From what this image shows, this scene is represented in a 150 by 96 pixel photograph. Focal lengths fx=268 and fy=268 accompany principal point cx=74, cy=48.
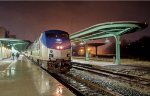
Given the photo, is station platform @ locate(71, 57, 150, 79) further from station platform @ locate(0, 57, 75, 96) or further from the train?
station platform @ locate(0, 57, 75, 96)

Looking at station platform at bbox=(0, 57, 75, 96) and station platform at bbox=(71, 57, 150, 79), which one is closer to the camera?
station platform at bbox=(0, 57, 75, 96)

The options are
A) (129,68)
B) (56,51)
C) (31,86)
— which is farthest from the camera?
(129,68)

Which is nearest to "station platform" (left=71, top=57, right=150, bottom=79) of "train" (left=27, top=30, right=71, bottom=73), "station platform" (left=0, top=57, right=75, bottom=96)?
"train" (left=27, top=30, right=71, bottom=73)

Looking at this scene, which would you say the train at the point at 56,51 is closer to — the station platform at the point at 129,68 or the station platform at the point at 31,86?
the station platform at the point at 31,86

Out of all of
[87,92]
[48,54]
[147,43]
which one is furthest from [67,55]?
[147,43]

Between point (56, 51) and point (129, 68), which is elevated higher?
point (56, 51)

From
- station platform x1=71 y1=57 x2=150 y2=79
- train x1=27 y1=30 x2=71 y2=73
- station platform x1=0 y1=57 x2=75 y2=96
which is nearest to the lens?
station platform x1=0 y1=57 x2=75 y2=96

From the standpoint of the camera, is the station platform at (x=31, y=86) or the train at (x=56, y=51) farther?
the train at (x=56, y=51)

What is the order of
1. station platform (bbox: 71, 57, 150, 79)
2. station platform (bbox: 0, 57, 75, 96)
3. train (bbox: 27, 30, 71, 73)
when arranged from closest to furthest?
station platform (bbox: 0, 57, 75, 96), train (bbox: 27, 30, 71, 73), station platform (bbox: 71, 57, 150, 79)

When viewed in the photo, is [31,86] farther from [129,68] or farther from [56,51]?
[129,68]

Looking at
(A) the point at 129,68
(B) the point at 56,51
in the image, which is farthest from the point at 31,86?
(A) the point at 129,68

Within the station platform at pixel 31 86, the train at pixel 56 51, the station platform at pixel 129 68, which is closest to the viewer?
the station platform at pixel 31 86

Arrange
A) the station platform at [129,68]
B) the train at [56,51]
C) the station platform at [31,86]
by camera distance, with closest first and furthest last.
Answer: the station platform at [31,86] < the train at [56,51] < the station platform at [129,68]

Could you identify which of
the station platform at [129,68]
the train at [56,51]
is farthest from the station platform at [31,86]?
the station platform at [129,68]
